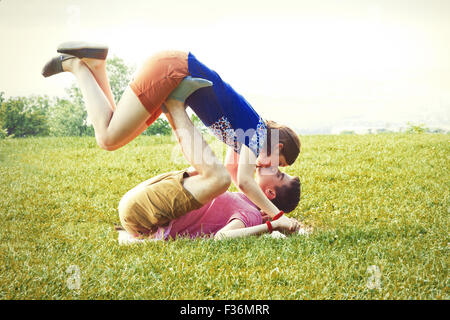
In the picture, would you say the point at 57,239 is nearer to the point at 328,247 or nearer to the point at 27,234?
the point at 27,234

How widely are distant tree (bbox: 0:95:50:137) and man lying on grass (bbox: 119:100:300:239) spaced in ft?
24.4

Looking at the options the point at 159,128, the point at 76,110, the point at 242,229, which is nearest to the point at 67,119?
the point at 76,110

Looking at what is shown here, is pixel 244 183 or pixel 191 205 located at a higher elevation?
pixel 244 183

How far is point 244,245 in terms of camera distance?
9.69 feet

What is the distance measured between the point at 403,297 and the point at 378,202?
2136mm

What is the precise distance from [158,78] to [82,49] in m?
0.64

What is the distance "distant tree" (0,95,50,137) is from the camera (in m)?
9.60

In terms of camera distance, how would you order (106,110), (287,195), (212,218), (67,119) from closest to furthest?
1. (106,110)
2. (212,218)
3. (287,195)
4. (67,119)

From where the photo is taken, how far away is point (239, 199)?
3.59m

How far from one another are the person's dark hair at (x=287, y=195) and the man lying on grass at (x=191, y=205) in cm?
21

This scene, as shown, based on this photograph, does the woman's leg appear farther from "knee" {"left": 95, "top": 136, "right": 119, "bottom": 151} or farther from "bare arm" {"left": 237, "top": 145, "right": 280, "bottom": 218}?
"bare arm" {"left": 237, "top": 145, "right": 280, "bottom": 218}
